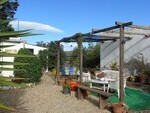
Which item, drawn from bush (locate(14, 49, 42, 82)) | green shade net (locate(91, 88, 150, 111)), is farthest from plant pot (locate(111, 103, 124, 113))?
bush (locate(14, 49, 42, 82))

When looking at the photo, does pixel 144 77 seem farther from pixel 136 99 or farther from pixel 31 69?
pixel 31 69

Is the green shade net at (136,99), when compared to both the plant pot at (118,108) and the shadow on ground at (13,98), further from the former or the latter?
the shadow on ground at (13,98)

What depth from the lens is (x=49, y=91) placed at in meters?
13.4

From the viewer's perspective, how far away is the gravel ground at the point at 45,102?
944cm

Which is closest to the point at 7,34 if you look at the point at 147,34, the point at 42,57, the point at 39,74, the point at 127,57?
the point at 39,74

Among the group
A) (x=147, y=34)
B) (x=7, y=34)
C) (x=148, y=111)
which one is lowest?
(x=148, y=111)

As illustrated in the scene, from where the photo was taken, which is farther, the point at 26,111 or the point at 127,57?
the point at 127,57

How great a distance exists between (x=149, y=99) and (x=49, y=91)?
154 inches

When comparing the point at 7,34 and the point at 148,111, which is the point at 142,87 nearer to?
the point at 148,111

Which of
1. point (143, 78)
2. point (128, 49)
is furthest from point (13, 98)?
point (128, 49)

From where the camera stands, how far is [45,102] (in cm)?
1067

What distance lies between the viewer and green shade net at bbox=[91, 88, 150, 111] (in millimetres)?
10596

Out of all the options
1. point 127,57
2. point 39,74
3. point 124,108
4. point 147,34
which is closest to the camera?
point 124,108

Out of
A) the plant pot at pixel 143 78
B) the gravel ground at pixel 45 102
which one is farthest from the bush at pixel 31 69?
the plant pot at pixel 143 78
